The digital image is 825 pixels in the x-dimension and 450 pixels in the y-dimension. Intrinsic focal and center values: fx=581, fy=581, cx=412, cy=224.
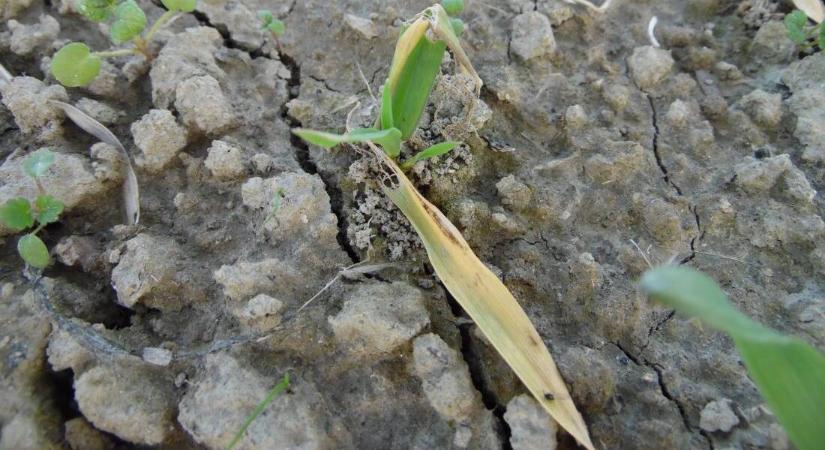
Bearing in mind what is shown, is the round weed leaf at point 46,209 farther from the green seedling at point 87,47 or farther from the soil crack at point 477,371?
the soil crack at point 477,371

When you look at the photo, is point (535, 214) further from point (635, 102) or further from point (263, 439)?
point (263, 439)

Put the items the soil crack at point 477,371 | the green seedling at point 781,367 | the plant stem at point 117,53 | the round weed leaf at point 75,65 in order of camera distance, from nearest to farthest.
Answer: the green seedling at point 781,367
the soil crack at point 477,371
the round weed leaf at point 75,65
the plant stem at point 117,53

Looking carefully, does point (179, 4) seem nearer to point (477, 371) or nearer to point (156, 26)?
point (156, 26)

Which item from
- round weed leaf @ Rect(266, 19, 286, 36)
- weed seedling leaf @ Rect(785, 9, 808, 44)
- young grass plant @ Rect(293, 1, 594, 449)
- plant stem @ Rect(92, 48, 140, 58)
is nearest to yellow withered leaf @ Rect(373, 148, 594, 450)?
young grass plant @ Rect(293, 1, 594, 449)

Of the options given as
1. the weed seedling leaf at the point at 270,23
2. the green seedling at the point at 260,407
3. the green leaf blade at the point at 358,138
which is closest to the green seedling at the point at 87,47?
the weed seedling leaf at the point at 270,23

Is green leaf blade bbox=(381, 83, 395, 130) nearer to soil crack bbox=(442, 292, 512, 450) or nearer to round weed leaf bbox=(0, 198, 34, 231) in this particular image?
soil crack bbox=(442, 292, 512, 450)

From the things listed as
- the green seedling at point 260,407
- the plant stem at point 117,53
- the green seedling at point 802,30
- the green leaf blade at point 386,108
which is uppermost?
the green seedling at point 802,30

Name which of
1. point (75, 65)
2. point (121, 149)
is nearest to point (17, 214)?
point (121, 149)
